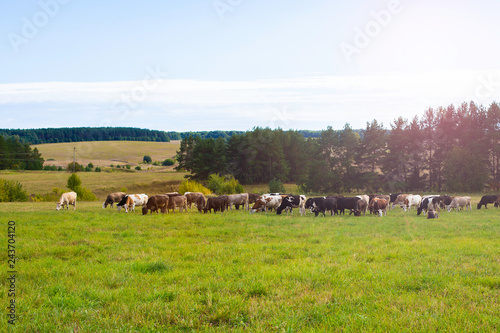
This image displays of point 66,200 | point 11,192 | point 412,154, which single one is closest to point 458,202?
point 66,200

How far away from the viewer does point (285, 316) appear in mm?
6258

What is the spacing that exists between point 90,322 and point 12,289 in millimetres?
2647

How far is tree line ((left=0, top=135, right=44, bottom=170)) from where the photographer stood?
349 feet

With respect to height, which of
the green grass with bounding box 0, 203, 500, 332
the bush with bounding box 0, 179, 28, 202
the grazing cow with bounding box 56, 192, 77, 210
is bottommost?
the bush with bounding box 0, 179, 28, 202

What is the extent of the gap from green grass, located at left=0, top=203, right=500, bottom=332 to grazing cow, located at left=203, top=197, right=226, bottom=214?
12.5m

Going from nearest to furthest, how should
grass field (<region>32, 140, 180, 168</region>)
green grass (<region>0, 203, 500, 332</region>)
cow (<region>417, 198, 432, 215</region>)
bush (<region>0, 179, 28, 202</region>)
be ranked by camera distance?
green grass (<region>0, 203, 500, 332</region>)
cow (<region>417, 198, 432, 215</region>)
bush (<region>0, 179, 28, 202</region>)
grass field (<region>32, 140, 180, 168</region>)

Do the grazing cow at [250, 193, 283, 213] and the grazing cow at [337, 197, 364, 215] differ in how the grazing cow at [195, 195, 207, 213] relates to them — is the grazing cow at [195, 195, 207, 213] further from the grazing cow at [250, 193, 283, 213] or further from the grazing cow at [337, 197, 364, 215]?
the grazing cow at [337, 197, 364, 215]

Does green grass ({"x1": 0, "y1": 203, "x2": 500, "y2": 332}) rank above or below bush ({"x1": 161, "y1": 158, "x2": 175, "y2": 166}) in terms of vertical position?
above

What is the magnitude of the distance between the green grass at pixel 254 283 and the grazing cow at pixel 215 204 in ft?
40.9

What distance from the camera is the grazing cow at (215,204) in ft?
89.1

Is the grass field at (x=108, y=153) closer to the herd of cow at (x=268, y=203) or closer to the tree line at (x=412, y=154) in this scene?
the tree line at (x=412, y=154)

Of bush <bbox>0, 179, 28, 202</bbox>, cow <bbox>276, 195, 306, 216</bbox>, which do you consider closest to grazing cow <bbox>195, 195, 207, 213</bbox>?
cow <bbox>276, 195, 306, 216</bbox>

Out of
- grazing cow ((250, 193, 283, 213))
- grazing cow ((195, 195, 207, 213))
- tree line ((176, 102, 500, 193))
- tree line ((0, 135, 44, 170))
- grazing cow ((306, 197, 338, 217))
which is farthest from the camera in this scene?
tree line ((0, 135, 44, 170))

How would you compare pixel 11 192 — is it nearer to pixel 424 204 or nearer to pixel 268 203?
pixel 268 203
